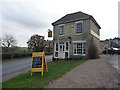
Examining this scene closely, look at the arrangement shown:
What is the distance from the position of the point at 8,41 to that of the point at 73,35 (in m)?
17.4

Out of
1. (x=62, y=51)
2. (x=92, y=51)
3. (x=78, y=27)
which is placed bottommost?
(x=62, y=51)

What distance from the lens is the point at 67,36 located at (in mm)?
16266

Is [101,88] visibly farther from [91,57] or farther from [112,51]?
[112,51]

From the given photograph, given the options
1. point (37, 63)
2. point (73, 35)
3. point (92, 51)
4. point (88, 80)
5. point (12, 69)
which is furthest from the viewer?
point (73, 35)

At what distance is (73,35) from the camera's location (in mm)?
15625

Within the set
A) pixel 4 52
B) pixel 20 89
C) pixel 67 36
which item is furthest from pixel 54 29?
pixel 20 89

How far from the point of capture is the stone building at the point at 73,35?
1441 cm

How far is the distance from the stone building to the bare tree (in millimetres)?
12694

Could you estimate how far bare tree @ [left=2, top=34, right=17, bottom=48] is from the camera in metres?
22.6

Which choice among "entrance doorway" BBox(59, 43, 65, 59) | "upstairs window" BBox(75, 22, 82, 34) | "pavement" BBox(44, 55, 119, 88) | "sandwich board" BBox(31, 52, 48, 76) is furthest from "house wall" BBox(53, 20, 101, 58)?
"sandwich board" BBox(31, 52, 48, 76)

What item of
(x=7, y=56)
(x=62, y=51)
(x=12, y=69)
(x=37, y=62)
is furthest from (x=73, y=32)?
(x=7, y=56)

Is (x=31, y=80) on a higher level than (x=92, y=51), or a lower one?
lower

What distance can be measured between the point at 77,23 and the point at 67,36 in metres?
2.81

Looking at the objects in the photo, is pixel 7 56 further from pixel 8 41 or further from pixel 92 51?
pixel 92 51
